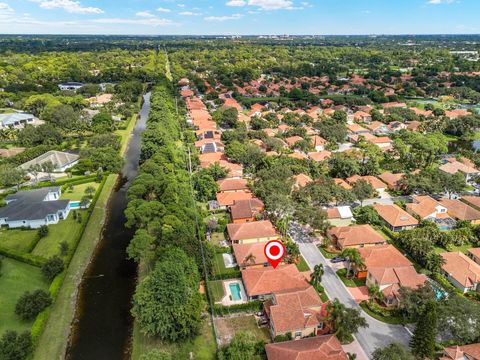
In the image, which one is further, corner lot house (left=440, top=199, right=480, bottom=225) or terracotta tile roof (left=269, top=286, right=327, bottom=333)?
corner lot house (left=440, top=199, right=480, bottom=225)

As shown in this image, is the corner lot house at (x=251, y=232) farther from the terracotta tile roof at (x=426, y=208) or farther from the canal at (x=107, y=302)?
the terracotta tile roof at (x=426, y=208)

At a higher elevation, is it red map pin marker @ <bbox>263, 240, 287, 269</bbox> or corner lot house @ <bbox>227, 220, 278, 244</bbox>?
red map pin marker @ <bbox>263, 240, 287, 269</bbox>

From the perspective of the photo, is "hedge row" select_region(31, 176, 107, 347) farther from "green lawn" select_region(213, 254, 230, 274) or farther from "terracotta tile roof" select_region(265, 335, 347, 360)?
"terracotta tile roof" select_region(265, 335, 347, 360)

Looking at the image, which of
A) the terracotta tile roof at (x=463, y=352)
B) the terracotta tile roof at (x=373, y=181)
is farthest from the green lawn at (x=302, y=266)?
the terracotta tile roof at (x=373, y=181)

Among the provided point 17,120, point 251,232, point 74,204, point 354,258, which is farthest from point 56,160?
point 354,258

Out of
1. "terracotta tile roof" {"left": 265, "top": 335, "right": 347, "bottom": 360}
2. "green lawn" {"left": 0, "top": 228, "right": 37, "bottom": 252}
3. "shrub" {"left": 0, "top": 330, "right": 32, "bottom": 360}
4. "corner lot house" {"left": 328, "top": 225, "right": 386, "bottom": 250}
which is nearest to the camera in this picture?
"terracotta tile roof" {"left": 265, "top": 335, "right": 347, "bottom": 360}

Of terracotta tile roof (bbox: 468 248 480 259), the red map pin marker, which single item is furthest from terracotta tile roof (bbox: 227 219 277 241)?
terracotta tile roof (bbox: 468 248 480 259)
